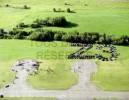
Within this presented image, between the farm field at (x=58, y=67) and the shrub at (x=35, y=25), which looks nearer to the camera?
the farm field at (x=58, y=67)

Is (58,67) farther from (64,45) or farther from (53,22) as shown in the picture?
(53,22)

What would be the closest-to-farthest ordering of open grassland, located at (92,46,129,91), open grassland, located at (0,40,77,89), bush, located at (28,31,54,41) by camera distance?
open grassland, located at (92,46,129,91) < open grassland, located at (0,40,77,89) < bush, located at (28,31,54,41)

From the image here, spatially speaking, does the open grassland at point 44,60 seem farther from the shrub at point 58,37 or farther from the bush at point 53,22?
the bush at point 53,22

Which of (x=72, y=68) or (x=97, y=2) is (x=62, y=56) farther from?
(x=97, y=2)

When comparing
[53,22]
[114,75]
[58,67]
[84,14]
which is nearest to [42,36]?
[53,22]

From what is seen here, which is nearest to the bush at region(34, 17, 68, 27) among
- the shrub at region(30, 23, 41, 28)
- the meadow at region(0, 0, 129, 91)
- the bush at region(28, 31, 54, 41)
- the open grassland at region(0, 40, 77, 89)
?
the shrub at region(30, 23, 41, 28)

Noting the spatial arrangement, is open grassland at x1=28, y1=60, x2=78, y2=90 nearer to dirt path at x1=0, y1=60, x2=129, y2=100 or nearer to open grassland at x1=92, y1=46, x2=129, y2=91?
dirt path at x1=0, y1=60, x2=129, y2=100

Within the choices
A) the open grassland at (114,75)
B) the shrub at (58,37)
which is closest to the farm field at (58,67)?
the open grassland at (114,75)
